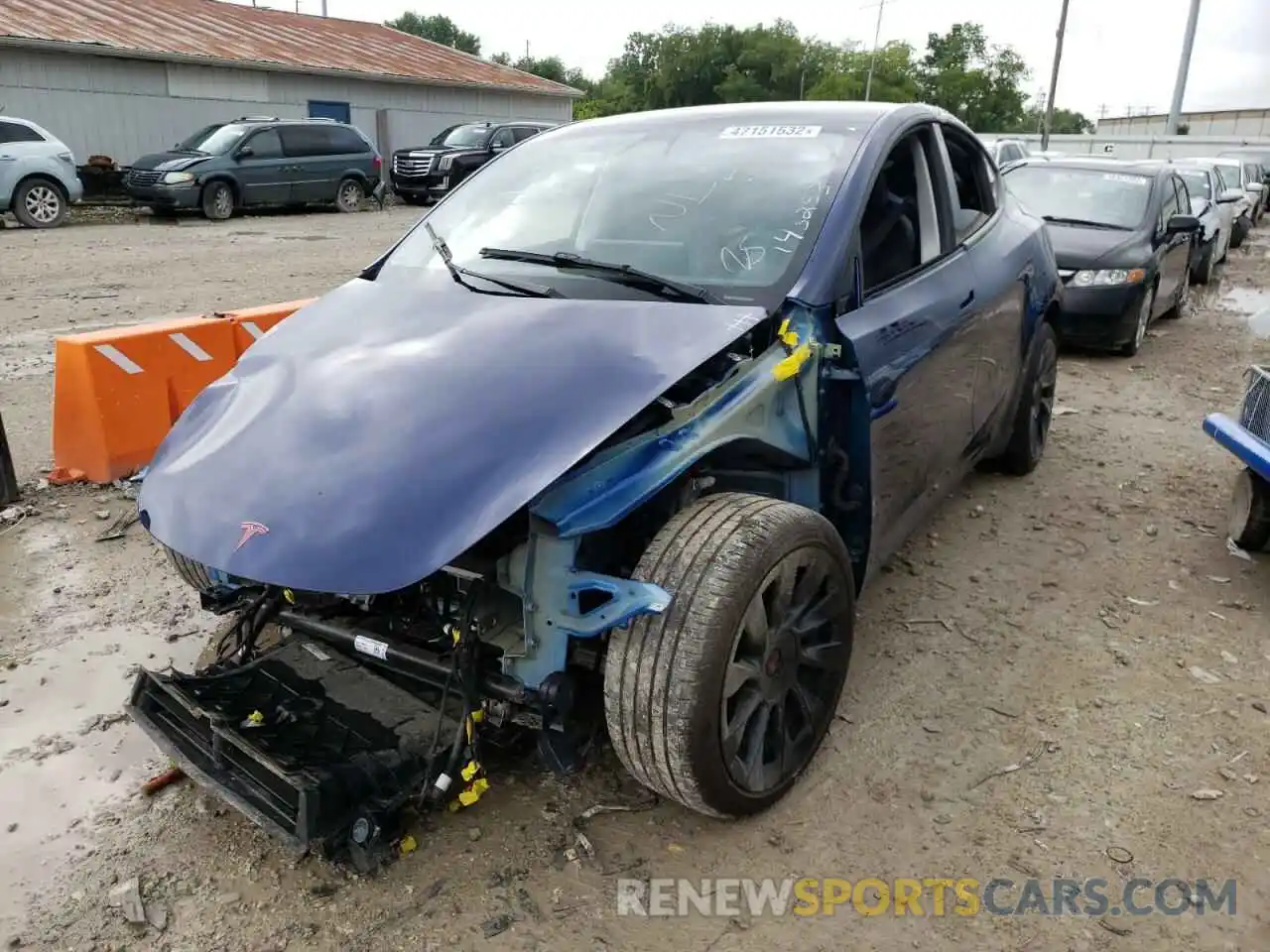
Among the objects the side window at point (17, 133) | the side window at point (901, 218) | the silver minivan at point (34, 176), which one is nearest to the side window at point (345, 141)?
the silver minivan at point (34, 176)

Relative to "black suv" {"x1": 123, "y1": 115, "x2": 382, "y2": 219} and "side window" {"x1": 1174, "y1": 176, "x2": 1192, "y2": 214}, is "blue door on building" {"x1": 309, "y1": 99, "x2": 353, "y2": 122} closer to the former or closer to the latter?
"black suv" {"x1": 123, "y1": 115, "x2": 382, "y2": 219}

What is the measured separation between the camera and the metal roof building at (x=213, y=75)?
64.2 feet

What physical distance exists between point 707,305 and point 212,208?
1634 centimetres

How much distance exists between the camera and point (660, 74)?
2384 inches

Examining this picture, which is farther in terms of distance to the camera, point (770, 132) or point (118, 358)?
point (118, 358)

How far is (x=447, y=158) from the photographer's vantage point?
66.6 ft

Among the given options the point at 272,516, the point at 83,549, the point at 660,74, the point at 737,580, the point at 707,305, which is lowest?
the point at 83,549

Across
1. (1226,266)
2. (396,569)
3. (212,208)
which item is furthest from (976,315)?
(212,208)

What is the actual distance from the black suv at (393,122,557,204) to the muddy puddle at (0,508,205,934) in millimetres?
17054

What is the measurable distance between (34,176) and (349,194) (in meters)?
5.88

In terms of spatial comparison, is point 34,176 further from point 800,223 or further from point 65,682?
point 800,223

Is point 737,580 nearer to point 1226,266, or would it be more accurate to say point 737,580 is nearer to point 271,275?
point 271,275

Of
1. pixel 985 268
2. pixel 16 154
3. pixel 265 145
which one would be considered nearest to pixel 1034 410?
pixel 985 268

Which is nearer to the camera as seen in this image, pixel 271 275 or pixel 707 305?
pixel 707 305
